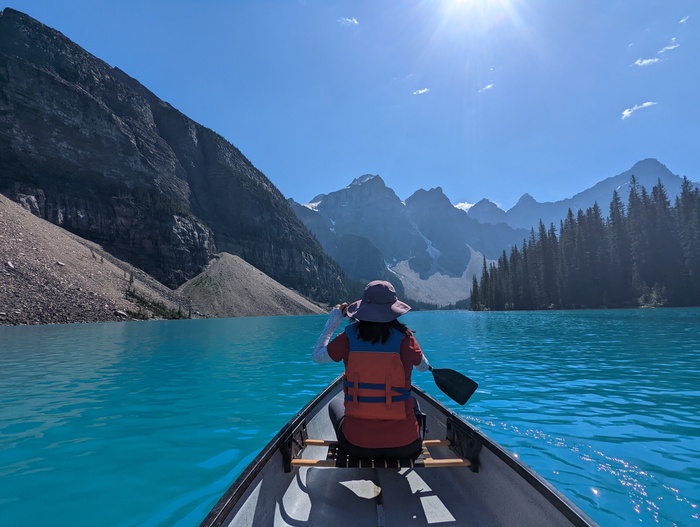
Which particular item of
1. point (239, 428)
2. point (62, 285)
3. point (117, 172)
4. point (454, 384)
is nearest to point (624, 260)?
point (454, 384)

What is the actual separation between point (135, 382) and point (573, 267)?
111540 millimetres

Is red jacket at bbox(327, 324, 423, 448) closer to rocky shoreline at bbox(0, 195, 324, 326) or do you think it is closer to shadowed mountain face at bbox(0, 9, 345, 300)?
rocky shoreline at bbox(0, 195, 324, 326)

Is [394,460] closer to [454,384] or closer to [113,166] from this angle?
[454,384]

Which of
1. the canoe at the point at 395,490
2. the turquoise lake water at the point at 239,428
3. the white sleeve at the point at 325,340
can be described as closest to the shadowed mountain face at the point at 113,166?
the turquoise lake water at the point at 239,428

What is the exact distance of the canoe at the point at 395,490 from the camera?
402cm

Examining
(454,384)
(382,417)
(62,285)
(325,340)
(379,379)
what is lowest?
(382,417)

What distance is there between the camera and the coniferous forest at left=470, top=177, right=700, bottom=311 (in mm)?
83438

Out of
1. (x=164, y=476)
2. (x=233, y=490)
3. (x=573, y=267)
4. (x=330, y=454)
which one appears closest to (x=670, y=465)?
(x=330, y=454)

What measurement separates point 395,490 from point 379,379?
2071 mm

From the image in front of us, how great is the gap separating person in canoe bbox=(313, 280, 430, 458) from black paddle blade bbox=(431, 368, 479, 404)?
47.8 inches

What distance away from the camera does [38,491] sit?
21.9 ft

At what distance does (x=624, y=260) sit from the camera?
92625 mm

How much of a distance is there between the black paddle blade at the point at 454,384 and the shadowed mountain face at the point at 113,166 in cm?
11926

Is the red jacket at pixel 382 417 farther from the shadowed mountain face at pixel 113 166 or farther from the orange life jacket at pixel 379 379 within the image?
the shadowed mountain face at pixel 113 166
